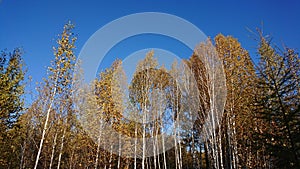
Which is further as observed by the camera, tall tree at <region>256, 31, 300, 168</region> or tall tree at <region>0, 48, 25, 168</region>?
tall tree at <region>0, 48, 25, 168</region>

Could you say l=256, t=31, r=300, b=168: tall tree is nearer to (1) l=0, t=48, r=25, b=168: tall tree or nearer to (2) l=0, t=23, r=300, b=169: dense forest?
(2) l=0, t=23, r=300, b=169: dense forest

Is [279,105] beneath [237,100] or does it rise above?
beneath

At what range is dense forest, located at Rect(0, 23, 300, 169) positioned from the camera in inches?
370

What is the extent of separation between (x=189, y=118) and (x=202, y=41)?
194 inches

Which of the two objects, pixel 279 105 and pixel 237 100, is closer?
pixel 279 105

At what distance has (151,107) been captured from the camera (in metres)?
15.2

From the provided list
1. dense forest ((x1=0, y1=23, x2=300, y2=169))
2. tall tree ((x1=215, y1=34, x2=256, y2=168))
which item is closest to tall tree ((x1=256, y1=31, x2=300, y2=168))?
dense forest ((x1=0, y1=23, x2=300, y2=169))

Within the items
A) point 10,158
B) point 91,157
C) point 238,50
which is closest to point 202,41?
point 238,50

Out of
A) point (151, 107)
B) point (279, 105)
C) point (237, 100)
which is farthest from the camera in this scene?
point (151, 107)

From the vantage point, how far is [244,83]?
40.0 feet

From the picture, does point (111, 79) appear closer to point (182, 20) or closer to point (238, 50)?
point (182, 20)

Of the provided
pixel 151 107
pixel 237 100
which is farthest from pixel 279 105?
pixel 151 107

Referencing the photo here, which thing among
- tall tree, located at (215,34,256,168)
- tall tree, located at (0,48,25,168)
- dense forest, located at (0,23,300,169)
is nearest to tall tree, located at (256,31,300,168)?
dense forest, located at (0,23,300,169)

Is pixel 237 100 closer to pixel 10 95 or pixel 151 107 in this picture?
pixel 151 107
